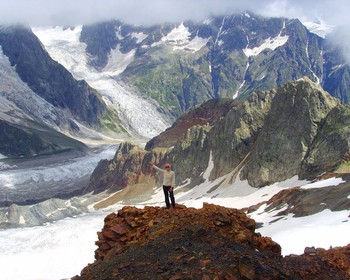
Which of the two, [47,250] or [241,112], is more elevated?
[241,112]

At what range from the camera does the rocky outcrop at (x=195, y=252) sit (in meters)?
20.9

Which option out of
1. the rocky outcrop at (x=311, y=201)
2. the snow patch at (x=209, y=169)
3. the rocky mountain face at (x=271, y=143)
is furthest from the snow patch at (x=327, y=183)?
the snow patch at (x=209, y=169)

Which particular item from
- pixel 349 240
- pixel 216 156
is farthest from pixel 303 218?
pixel 216 156

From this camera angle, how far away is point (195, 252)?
22.5 metres

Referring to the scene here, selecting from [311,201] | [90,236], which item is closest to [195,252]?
[311,201]

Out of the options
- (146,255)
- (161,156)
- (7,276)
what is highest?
(161,156)

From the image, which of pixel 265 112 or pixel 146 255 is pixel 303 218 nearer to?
pixel 146 255

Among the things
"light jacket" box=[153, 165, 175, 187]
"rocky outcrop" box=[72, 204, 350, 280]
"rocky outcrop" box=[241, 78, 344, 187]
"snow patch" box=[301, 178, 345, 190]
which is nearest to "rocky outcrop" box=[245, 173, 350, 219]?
"snow patch" box=[301, 178, 345, 190]

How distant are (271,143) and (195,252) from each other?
82.6m

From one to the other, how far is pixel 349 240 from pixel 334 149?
5283 centimetres

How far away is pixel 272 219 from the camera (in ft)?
185

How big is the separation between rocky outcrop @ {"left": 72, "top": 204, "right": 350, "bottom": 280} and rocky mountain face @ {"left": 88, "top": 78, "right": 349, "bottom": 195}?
55.6 m

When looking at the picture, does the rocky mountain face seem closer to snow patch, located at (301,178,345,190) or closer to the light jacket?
snow patch, located at (301,178,345,190)

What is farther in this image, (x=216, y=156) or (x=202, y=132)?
(x=202, y=132)
